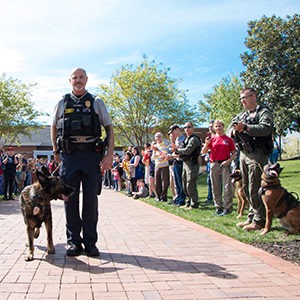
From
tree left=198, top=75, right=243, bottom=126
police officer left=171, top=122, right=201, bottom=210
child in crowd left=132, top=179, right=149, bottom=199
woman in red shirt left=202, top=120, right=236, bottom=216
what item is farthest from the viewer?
tree left=198, top=75, right=243, bottom=126

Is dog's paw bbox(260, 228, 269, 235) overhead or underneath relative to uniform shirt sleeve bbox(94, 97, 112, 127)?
underneath

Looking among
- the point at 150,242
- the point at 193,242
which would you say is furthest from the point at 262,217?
the point at 150,242

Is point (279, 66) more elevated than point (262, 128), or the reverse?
point (279, 66)

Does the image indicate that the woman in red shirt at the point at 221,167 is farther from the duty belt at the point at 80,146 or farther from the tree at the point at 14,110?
the tree at the point at 14,110

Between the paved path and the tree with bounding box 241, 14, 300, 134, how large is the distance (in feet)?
76.7

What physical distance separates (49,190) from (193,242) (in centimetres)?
229

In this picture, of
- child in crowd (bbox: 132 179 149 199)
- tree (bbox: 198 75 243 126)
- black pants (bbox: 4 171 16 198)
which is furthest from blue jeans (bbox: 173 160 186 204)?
tree (bbox: 198 75 243 126)

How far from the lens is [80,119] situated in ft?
15.5

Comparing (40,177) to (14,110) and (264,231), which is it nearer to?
(264,231)

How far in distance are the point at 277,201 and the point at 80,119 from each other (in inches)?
126

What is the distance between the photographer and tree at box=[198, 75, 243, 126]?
151ft

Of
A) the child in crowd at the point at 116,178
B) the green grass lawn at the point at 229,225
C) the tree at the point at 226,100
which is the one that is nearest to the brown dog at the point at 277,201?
the green grass lawn at the point at 229,225

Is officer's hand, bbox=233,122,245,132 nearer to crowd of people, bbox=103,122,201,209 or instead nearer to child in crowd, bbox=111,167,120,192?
crowd of people, bbox=103,122,201,209

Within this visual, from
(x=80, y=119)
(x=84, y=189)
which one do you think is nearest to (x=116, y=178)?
(x=84, y=189)
